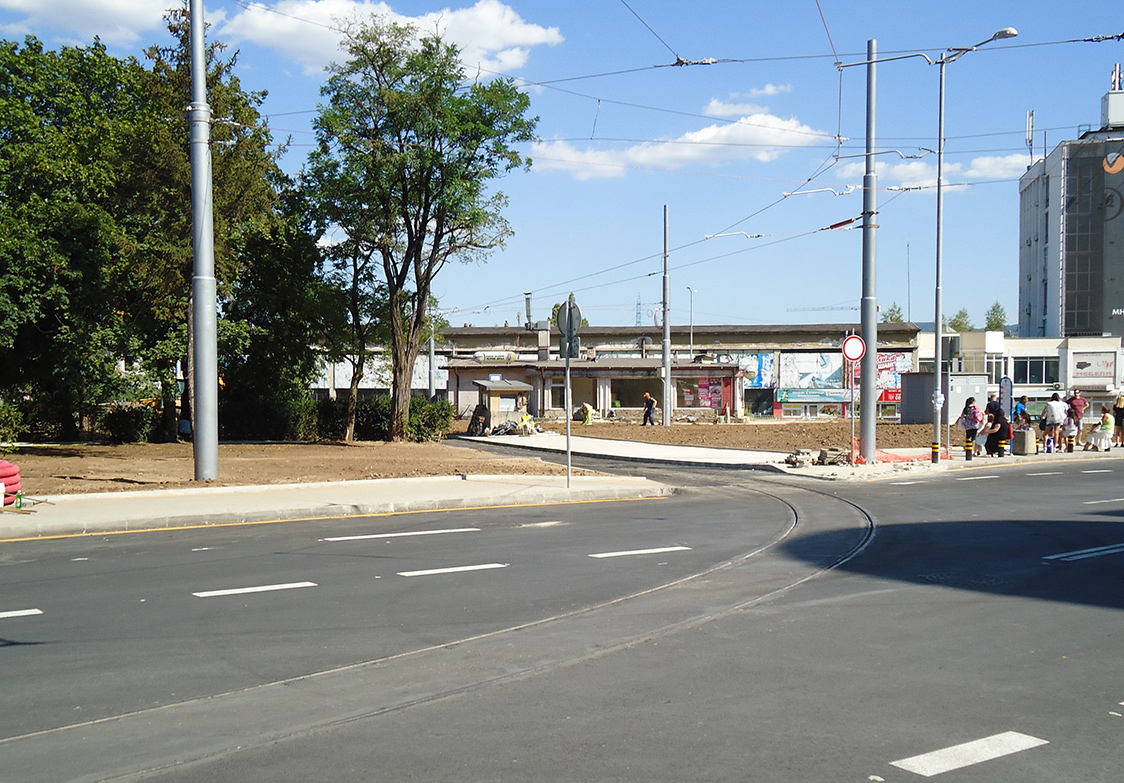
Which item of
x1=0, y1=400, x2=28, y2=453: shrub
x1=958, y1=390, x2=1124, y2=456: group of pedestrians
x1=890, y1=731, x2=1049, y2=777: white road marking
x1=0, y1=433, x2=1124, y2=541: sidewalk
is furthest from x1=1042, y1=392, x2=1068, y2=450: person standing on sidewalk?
x1=0, y1=400, x2=28, y2=453: shrub

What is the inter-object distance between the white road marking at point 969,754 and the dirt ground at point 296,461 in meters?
13.7

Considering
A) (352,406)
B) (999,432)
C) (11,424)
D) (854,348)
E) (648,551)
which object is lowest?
(648,551)

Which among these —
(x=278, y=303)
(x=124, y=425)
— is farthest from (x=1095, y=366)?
(x=124, y=425)

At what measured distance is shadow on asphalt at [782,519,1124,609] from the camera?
8.52 m

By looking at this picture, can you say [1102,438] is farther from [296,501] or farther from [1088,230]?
[1088,230]

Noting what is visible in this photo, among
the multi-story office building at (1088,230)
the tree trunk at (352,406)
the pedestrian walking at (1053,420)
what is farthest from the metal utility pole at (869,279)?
the multi-story office building at (1088,230)

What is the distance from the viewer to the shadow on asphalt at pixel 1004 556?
852 cm

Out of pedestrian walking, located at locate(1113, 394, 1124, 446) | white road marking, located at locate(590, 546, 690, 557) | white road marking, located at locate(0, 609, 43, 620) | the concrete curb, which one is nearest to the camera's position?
white road marking, located at locate(0, 609, 43, 620)

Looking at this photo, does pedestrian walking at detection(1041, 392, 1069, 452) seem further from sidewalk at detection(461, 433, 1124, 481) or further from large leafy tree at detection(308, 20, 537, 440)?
large leafy tree at detection(308, 20, 537, 440)

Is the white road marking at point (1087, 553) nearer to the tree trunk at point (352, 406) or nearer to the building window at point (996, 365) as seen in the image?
the tree trunk at point (352, 406)

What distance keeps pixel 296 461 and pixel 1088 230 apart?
3017 inches

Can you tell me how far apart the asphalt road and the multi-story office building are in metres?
75.8

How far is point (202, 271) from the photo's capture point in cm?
1605

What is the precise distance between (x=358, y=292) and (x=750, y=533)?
82.6 ft
